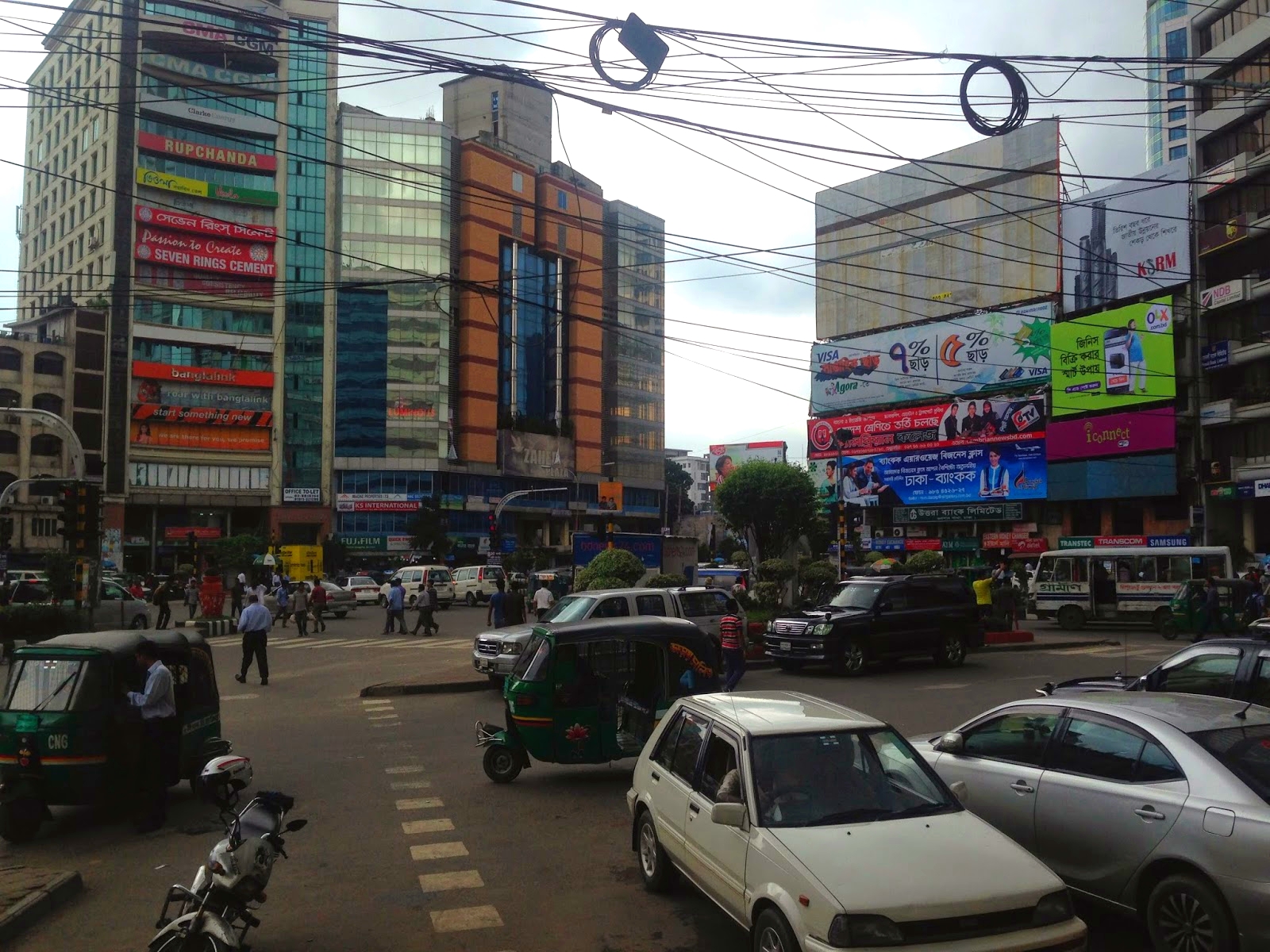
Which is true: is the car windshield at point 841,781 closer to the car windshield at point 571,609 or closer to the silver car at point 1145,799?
the silver car at point 1145,799

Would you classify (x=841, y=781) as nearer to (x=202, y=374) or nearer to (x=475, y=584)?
(x=475, y=584)

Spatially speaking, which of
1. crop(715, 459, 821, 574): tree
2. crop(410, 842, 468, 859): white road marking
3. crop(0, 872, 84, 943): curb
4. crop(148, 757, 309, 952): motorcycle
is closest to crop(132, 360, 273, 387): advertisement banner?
crop(715, 459, 821, 574): tree

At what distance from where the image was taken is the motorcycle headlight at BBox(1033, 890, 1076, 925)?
479 cm

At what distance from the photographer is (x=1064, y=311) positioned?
208ft

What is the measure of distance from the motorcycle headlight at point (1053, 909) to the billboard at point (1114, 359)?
52114mm

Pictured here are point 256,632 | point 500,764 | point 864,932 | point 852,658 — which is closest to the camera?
point 864,932

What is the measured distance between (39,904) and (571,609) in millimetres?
11082

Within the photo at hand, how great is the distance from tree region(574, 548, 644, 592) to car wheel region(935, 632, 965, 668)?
7412 millimetres

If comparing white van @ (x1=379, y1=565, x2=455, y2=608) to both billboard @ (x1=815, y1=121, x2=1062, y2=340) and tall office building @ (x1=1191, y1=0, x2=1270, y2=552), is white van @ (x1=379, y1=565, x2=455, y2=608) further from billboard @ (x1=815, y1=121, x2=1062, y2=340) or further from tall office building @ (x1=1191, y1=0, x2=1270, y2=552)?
tall office building @ (x1=1191, y1=0, x2=1270, y2=552)

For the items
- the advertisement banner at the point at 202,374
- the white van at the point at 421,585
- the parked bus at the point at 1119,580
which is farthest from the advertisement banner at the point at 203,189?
the parked bus at the point at 1119,580

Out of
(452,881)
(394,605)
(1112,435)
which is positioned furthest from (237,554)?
(452,881)

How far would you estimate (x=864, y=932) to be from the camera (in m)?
4.57

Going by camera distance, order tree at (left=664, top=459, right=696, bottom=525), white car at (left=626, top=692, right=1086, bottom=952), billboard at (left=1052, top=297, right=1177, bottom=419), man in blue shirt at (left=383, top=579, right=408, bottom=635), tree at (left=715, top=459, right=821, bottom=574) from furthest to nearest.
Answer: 1. tree at (left=664, top=459, right=696, bottom=525)
2. tree at (left=715, top=459, right=821, bottom=574)
3. billboard at (left=1052, top=297, right=1177, bottom=419)
4. man in blue shirt at (left=383, top=579, right=408, bottom=635)
5. white car at (left=626, top=692, right=1086, bottom=952)

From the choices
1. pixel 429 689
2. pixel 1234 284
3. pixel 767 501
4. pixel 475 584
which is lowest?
pixel 429 689
